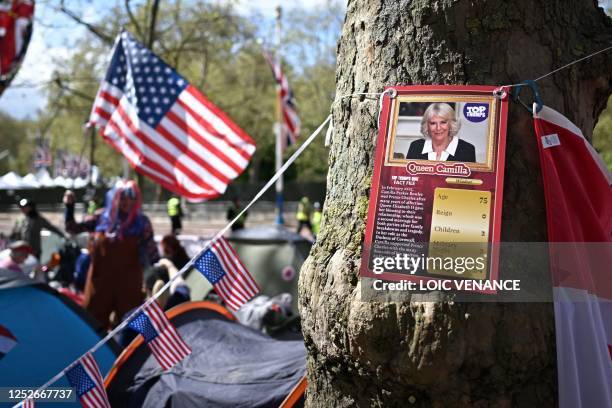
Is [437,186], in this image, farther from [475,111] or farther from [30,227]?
[30,227]

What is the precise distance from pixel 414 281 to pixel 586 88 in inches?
34.2

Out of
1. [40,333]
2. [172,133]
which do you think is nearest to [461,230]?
[40,333]

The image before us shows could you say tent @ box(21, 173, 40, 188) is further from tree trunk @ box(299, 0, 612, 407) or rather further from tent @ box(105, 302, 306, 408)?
tree trunk @ box(299, 0, 612, 407)

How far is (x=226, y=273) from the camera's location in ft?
13.2

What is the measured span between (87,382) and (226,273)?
3.07 ft

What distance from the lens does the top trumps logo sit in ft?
6.94

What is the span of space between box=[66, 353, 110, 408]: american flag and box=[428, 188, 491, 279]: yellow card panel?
228cm

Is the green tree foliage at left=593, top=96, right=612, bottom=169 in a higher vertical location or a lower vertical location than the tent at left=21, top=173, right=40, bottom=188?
higher

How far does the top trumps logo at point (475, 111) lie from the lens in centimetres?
212

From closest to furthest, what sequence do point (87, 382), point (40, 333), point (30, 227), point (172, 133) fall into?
point (87, 382) → point (40, 333) → point (172, 133) → point (30, 227)

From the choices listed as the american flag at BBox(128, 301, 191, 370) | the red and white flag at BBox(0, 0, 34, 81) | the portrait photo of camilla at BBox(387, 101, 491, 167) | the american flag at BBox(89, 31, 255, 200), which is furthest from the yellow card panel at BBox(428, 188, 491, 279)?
the red and white flag at BBox(0, 0, 34, 81)

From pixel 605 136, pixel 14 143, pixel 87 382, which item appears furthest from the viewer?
pixel 14 143

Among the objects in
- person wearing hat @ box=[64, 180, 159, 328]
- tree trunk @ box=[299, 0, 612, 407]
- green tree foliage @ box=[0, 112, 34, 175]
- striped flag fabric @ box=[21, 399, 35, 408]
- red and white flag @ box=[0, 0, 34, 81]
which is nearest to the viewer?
tree trunk @ box=[299, 0, 612, 407]

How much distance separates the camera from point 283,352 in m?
4.11
